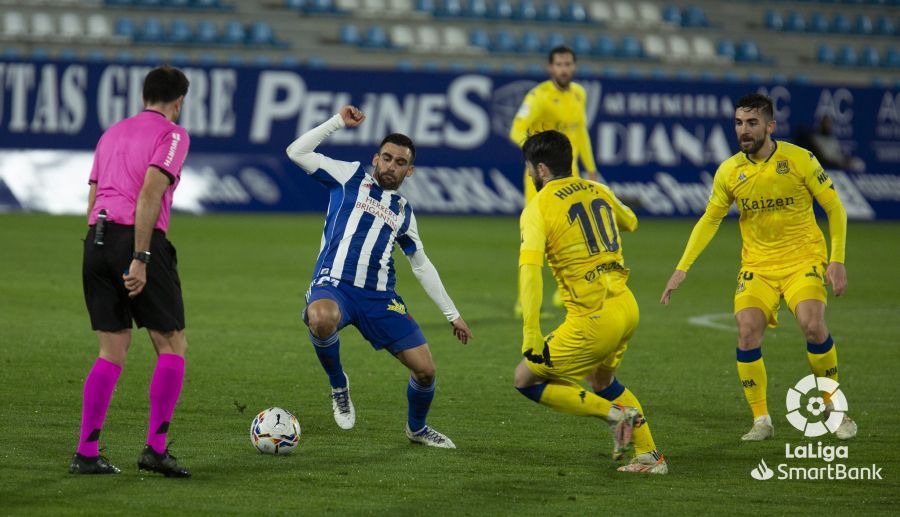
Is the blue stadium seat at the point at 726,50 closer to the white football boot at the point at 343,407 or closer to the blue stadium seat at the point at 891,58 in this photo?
the blue stadium seat at the point at 891,58

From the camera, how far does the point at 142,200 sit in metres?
5.66

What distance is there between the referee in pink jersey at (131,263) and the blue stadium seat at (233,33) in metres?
19.7

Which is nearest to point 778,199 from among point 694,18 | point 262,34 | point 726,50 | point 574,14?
point 262,34

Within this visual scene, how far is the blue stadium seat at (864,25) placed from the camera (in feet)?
98.5

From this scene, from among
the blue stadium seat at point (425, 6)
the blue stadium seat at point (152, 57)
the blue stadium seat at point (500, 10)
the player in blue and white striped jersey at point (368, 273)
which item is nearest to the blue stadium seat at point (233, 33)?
the blue stadium seat at point (152, 57)

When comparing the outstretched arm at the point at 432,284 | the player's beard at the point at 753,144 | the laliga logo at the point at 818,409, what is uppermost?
the player's beard at the point at 753,144

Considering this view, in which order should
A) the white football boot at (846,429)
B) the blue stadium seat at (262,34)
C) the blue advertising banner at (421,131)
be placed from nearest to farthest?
the white football boot at (846,429) → the blue advertising banner at (421,131) → the blue stadium seat at (262,34)

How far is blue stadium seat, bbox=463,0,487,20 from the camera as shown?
27.6 metres

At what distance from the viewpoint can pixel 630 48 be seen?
91.3 feet

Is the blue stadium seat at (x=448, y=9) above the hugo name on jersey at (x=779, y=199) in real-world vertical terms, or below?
above

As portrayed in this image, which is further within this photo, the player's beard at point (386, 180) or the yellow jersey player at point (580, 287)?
the player's beard at point (386, 180)

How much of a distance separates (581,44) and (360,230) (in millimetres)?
21290

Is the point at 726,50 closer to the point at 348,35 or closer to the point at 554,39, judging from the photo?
the point at 554,39

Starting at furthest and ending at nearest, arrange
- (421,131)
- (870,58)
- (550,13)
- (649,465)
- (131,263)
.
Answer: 1. (870,58)
2. (550,13)
3. (421,131)
4. (649,465)
5. (131,263)
